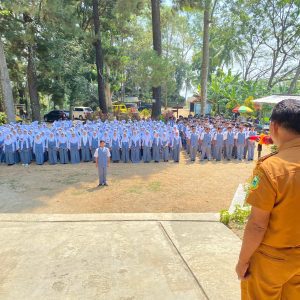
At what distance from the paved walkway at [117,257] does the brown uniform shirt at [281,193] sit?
185cm

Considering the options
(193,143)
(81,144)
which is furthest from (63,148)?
(193,143)

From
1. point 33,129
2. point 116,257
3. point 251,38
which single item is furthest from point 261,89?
point 116,257

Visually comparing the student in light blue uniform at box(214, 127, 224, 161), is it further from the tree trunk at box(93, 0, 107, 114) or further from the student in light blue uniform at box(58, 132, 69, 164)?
the tree trunk at box(93, 0, 107, 114)

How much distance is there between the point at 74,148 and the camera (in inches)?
481

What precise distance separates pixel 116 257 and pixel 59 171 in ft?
23.4

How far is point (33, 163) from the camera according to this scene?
1240 cm

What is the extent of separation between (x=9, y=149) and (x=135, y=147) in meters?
4.61

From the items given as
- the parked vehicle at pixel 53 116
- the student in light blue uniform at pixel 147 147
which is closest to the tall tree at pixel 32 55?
the parked vehicle at pixel 53 116

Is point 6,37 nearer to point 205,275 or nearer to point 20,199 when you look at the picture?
point 20,199

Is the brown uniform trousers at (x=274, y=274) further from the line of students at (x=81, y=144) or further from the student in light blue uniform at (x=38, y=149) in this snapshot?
the student in light blue uniform at (x=38, y=149)

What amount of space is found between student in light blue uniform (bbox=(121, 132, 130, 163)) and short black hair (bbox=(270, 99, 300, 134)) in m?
10.3

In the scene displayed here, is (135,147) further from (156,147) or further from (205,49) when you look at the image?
(205,49)

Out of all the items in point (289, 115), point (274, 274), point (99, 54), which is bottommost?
point (274, 274)

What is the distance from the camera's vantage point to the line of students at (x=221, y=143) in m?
12.8
